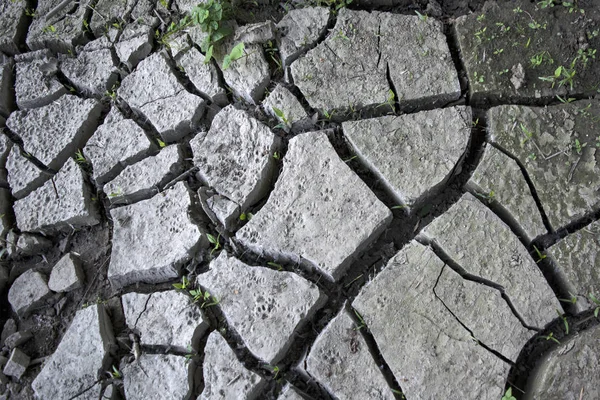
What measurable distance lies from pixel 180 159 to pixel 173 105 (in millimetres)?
279

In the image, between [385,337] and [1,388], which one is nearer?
[385,337]

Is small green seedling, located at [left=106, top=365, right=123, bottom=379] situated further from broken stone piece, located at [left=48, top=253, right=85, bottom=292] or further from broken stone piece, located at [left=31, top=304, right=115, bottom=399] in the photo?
broken stone piece, located at [left=48, top=253, right=85, bottom=292]

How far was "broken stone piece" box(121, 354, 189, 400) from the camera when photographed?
188 cm

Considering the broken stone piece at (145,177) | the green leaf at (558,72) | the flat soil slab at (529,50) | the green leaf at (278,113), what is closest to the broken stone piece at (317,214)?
the green leaf at (278,113)

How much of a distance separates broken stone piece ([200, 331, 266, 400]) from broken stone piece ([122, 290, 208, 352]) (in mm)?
93

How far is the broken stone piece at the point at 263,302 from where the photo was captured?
6.12 ft

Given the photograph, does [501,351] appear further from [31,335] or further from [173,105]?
[31,335]

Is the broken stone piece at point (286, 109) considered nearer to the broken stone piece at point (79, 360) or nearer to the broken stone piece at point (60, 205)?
the broken stone piece at point (60, 205)

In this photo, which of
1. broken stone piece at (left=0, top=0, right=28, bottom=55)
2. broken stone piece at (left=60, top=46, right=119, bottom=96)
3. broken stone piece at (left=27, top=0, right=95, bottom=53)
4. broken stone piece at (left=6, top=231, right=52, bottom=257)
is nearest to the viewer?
broken stone piece at (left=6, top=231, right=52, bottom=257)

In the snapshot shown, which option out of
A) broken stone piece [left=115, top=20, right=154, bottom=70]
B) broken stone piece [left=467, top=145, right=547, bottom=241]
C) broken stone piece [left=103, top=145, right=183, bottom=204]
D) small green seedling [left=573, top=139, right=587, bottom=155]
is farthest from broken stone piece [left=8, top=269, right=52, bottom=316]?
small green seedling [left=573, top=139, right=587, bottom=155]

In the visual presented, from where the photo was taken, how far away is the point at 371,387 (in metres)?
1.76

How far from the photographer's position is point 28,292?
89.9 inches

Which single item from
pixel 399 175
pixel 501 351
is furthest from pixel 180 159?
pixel 501 351

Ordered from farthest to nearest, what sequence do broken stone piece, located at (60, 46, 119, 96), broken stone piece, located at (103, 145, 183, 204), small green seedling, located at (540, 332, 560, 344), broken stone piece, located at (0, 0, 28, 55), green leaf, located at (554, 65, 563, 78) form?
broken stone piece, located at (0, 0, 28, 55) → broken stone piece, located at (60, 46, 119, 96) → broken stone piece, located at (103, 145, 183, 204) → green leaf, located at (554, 65, 563, 78) → small green seedling, located at (540, 332, 560, 344)
